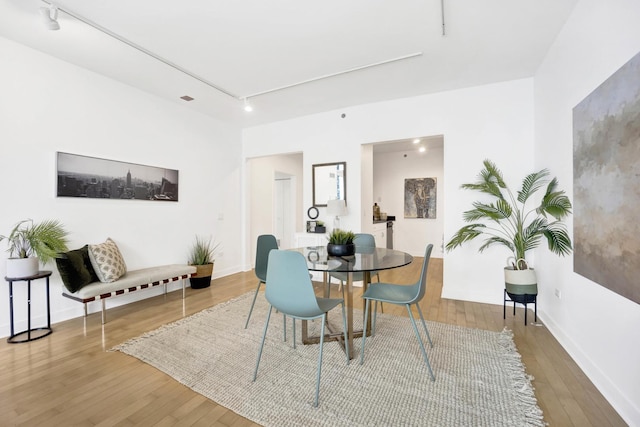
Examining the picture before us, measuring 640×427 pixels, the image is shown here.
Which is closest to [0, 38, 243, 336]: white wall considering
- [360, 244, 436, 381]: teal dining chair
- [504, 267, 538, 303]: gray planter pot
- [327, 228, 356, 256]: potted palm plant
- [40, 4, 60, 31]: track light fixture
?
[40, 4, 60, 31]: track light fixture

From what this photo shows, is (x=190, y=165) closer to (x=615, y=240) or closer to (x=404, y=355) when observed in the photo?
(x=404, y=355)

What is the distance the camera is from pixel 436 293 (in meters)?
3.93

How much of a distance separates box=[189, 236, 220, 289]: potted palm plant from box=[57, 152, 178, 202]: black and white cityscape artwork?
83 cm

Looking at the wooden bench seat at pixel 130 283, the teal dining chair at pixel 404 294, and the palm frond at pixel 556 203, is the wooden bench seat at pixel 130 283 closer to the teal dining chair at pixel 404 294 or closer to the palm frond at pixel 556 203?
the teal dining chair at pixel 404 294

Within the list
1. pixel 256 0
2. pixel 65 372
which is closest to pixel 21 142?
pixel 65 372

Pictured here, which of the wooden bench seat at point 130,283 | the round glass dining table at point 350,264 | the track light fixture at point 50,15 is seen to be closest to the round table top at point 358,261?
the round glass dining table at point 350,264

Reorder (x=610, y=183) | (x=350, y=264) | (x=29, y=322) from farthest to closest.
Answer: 1. (x=29, y=322)
2. (x=350, y=264)
3. (x=610, y=183)

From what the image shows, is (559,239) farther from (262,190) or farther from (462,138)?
(262,190)

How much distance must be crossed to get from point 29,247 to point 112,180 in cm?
108

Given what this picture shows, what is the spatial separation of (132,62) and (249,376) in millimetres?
3378

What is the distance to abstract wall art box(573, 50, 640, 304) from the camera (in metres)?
1.51

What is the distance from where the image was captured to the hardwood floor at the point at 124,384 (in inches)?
63.6

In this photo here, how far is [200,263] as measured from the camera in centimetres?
431

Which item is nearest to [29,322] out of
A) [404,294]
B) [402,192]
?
[404,294]
